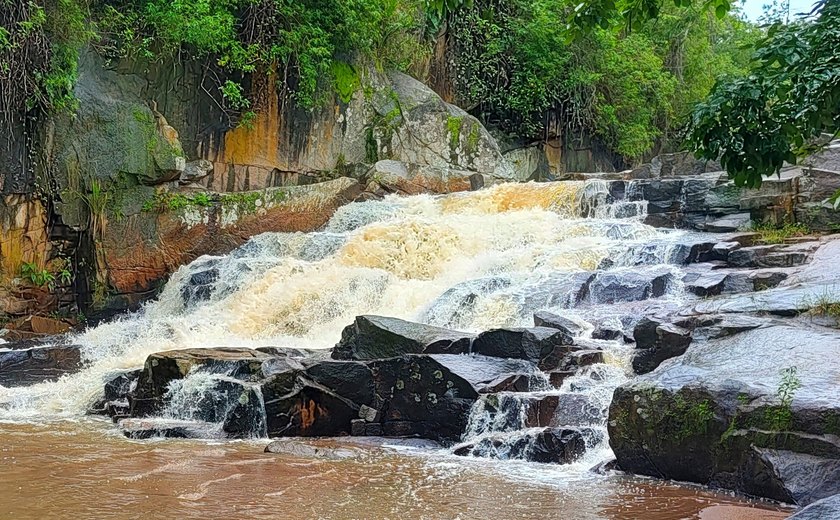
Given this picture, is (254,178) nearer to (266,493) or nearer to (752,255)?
(752,255)

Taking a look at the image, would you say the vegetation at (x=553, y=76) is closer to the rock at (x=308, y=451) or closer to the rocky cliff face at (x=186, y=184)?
the rocky cliff face at (x=186, y=184)

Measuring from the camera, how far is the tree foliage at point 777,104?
2.65 m

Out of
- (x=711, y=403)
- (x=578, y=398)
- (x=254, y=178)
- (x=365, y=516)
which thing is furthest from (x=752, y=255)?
(x=254, y=178)

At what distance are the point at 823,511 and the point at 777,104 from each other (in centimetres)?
145

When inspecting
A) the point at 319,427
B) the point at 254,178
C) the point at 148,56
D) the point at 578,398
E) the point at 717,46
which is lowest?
the point at 319,427

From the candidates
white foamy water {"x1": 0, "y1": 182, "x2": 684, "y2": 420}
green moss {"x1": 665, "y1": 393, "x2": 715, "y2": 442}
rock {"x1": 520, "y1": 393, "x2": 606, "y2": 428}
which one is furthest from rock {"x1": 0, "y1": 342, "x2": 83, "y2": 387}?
green moss {"x1": 665, "y1": 393, "x2": 715, "y2": 442}

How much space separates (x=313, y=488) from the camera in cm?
558

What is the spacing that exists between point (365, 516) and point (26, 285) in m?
11.6

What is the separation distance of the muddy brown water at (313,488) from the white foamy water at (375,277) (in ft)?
10.7

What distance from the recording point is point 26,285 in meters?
14.4

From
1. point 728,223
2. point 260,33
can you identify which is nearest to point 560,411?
point 728,223

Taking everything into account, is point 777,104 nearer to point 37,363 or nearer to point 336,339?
point 336,339

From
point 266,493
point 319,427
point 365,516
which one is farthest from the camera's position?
point 319,427

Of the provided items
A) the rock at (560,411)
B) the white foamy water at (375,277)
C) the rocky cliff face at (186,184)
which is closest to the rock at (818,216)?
the rocky cliff face at (186,184)
